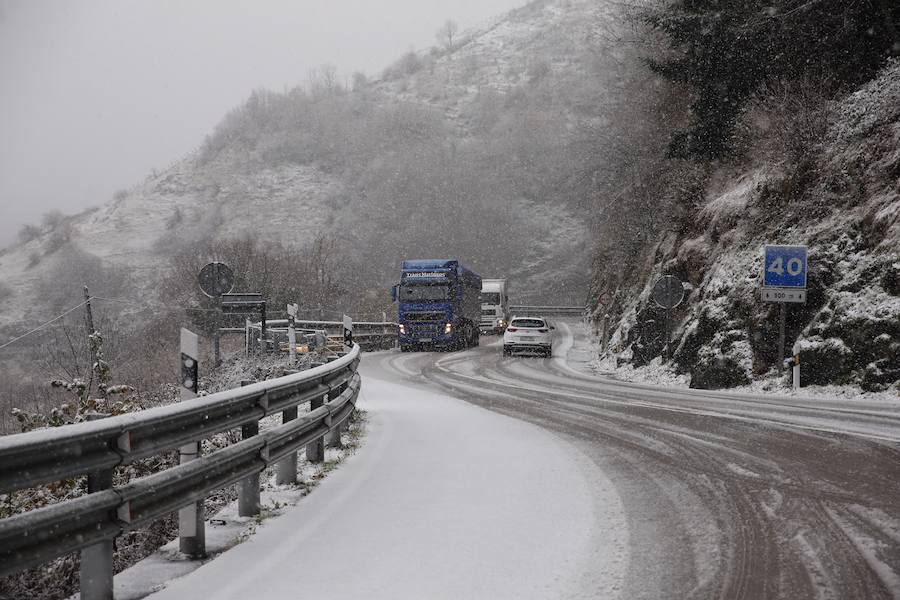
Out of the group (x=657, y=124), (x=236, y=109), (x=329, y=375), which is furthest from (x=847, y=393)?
(x=236, y=109)

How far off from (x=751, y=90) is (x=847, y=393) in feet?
40.1

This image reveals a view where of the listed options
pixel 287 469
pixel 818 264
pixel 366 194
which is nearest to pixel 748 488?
pixel 287 469

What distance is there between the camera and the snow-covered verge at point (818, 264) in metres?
14.9

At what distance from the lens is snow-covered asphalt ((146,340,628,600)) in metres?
4.04

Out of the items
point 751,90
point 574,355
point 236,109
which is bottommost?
point 574,355

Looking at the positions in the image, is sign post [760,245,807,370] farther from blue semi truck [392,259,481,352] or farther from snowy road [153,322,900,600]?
blue semi truck [392,259,481,352]

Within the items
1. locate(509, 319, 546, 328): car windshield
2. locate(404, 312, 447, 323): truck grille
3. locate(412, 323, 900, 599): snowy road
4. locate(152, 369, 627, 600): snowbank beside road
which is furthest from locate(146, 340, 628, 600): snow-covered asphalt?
locate(404, 312, 447, 323): truck grille

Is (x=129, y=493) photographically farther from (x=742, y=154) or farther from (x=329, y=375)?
(x=742, y=154)

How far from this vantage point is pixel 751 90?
2356 centimetres

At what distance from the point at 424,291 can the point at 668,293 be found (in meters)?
14.2

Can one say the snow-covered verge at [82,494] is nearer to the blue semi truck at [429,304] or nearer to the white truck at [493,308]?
the blue semi truck at [429,304]

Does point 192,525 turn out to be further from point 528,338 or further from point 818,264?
point 528,338

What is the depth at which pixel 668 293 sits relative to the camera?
73.0ft

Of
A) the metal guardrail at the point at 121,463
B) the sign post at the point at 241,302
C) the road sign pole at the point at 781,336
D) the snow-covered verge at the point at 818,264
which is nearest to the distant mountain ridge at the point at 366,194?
the sign post at the point at 241,302
